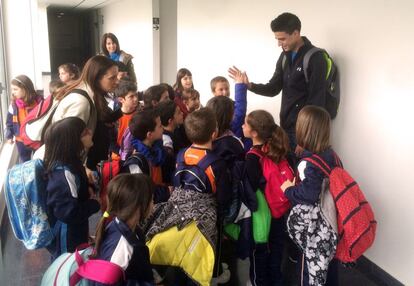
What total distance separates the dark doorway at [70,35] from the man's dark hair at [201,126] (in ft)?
36.3

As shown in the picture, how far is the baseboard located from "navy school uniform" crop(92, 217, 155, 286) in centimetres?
154

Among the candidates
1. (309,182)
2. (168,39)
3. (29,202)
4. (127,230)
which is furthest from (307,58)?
(168,39)

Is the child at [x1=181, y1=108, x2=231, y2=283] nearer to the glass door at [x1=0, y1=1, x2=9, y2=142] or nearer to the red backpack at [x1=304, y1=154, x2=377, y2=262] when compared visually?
the red backpack at [x1=304, y1=154, x2=377, y2=262]

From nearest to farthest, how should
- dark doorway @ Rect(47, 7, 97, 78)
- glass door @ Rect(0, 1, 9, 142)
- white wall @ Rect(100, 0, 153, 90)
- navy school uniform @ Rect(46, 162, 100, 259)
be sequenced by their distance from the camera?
1. navy school uniform @ Rect(46, 162, 100, 259)
2. glass door @ Rect(0, 1, 9, 142)
3. white wall @ Rect(100, 0, 153, 90)
4. dark doorway @ Rect(47, 7, 97, 78)

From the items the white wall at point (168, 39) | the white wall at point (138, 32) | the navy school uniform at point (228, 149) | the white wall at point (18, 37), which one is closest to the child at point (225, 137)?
the navy school uniform at point (228, 149)

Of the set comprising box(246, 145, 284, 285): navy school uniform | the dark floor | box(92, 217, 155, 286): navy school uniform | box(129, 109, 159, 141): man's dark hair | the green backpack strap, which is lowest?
the dark floor

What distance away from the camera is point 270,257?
219cm

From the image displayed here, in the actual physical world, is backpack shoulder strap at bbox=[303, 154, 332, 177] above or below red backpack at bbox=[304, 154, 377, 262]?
above

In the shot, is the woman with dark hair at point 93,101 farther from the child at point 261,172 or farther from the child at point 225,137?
the child at point 261,172

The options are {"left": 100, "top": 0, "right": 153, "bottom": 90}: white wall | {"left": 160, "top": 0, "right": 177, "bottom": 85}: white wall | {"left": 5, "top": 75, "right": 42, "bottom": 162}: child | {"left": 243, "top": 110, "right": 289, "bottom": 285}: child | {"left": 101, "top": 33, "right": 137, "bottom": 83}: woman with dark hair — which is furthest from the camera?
{"left": 100, "top": 0, "right": 153, "bottom": 90}: white wall

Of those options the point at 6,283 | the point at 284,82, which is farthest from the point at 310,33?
the point at 6,283

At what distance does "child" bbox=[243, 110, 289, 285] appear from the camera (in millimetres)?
2016

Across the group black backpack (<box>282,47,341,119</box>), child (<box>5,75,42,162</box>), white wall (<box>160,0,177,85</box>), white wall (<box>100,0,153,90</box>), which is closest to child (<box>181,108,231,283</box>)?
black backpack (<box>282,47,341,119</box>)

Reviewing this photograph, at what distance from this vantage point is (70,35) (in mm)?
12188
